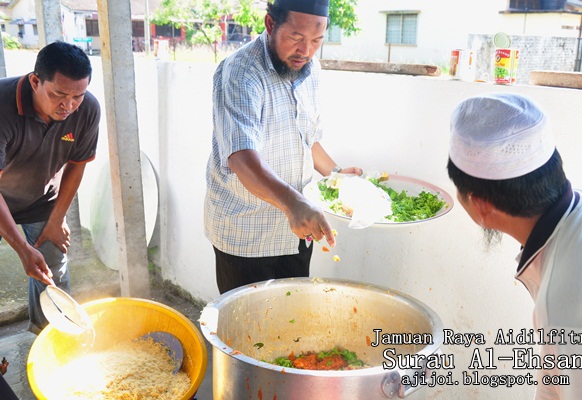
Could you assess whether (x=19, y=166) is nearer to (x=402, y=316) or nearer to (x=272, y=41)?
(x=272, y=41)

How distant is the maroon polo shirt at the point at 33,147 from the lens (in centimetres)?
286

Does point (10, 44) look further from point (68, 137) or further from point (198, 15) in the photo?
point (68, 137)

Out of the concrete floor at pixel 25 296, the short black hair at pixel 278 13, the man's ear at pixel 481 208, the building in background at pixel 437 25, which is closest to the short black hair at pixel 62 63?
the short black hair at pixel 278 13

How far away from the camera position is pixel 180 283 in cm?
454

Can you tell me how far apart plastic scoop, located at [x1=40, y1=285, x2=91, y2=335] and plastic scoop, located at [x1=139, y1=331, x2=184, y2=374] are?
0.97 feet

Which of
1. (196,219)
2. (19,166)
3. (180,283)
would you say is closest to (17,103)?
(19,166)

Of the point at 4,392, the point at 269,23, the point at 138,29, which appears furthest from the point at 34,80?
the point at 138,29

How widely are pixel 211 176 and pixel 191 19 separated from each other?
18.1 metres

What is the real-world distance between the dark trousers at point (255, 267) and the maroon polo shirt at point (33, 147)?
1.20 m

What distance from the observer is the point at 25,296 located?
14.4 feet

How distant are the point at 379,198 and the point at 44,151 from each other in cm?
188

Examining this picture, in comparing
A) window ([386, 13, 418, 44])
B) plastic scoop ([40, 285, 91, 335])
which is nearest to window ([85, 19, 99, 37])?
window ([386, 13, 418, 44])

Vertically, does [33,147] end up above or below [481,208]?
below

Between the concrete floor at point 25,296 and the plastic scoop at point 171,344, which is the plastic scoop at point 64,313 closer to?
the plastic scoop at point 171,344
